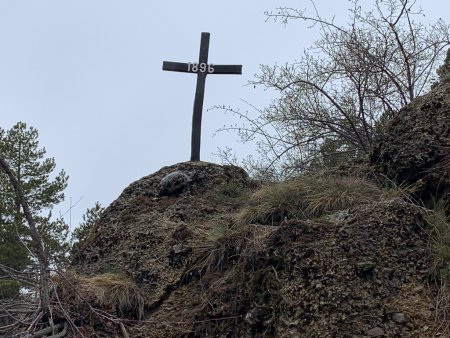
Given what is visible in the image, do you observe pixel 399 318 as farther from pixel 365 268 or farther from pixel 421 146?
pixel 421 146

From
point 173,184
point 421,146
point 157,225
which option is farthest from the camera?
point 173,184

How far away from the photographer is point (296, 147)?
33.1 ft

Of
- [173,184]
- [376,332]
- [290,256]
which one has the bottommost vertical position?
[376,332]

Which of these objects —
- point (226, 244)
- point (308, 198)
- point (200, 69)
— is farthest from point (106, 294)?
point (200, 69)

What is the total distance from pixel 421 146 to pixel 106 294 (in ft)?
8.94

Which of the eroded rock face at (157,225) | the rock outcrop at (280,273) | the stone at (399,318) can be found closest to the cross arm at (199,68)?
the eroded rock face at (157,225)

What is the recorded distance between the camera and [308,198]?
6027mm

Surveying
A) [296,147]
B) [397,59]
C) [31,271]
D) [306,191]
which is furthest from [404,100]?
[31,271]

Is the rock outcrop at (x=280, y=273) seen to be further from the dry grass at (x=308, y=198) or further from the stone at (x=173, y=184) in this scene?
the stone at (x=173, y=184)

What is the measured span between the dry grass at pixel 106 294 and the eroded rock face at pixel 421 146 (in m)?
2.28

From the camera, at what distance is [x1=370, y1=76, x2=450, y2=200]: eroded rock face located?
5867 mm

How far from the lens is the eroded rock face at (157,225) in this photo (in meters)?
6.11

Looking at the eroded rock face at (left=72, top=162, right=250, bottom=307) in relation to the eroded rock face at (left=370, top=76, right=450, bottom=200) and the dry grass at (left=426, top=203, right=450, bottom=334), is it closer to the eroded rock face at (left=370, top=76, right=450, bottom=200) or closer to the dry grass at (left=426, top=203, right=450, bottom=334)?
the eroded rock face at (left=370, top=76, right=450, bottom=200)

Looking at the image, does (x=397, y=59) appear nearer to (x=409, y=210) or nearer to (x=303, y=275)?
(x=409, y=210)
